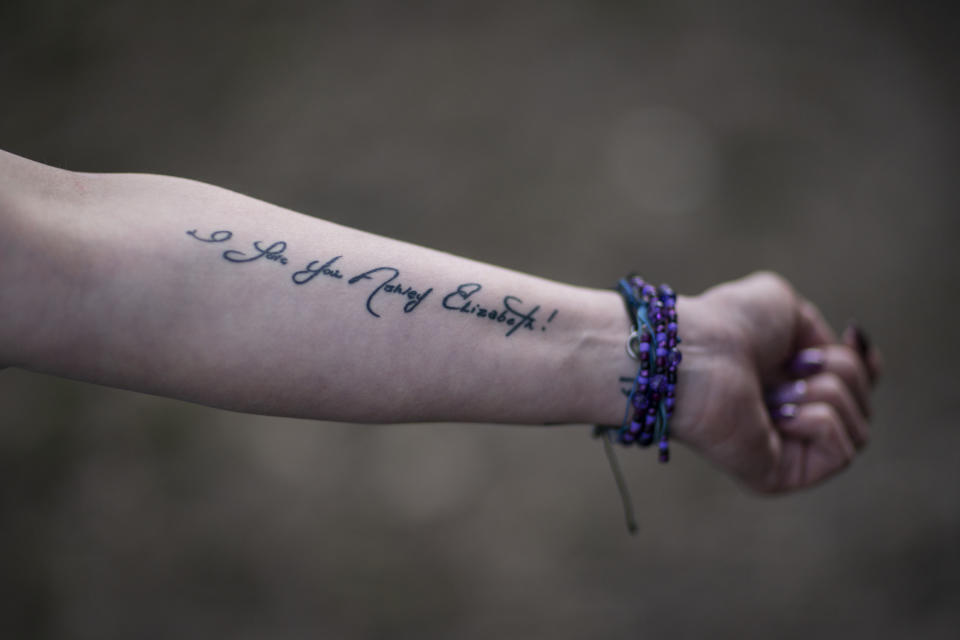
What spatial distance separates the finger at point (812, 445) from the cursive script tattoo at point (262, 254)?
106 centimetres

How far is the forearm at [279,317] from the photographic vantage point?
2.69 feet

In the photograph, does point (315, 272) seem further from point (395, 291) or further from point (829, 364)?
point (829, 364)

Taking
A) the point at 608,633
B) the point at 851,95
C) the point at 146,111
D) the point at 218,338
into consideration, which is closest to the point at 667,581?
the point at 608,633

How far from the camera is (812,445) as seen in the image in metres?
1.35

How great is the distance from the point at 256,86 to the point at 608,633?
2784 mm

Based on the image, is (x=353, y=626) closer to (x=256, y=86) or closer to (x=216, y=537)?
(x=216, y=537)

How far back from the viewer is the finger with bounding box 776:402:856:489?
4.31ft

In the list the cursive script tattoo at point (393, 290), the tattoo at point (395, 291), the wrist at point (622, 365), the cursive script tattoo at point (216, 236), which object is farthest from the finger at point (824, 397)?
the cursive script tattoo at point (216, 236)

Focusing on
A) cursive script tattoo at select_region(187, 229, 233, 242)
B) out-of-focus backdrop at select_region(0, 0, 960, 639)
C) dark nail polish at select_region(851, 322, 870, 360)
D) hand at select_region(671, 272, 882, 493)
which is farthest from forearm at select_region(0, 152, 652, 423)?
out-of-focus backdrop at select_region(0, 0, 960, 639)

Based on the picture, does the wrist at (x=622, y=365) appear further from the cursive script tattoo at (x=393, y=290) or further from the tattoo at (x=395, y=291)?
the cursive script tattoo at (x=393, y=290)

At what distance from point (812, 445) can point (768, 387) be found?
0.48ft

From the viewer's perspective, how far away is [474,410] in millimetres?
1049

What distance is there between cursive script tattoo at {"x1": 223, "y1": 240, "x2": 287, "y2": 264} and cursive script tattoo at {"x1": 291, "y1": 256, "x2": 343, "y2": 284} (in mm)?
29

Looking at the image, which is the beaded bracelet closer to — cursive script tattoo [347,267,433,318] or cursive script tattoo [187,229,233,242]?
cursive script tattoo [347,267,433,318]
